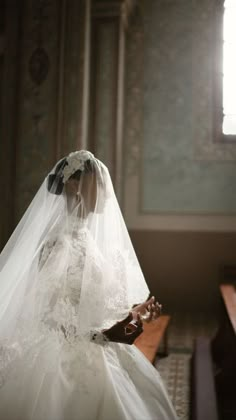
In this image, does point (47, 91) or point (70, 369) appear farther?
point (47, 91)

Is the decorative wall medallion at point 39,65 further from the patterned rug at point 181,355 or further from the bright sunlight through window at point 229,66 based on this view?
the patterned rug at point 181,355

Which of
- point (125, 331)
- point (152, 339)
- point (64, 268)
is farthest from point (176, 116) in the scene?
point (125, 331)

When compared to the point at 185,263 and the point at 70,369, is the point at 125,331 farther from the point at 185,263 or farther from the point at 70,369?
the point at 185,263

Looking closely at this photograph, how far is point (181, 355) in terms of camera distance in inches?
153

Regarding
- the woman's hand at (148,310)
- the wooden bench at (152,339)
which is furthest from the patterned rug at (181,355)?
the woman's hand at (148,310)

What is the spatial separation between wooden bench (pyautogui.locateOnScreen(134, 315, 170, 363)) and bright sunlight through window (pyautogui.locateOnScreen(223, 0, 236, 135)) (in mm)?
3217

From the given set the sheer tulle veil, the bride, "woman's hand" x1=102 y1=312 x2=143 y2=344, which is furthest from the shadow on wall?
"woman's hand" x1=102 y1=312 x2=143 y2=344

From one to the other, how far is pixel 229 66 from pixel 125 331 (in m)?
5.24

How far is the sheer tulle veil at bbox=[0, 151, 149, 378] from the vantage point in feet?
5.66

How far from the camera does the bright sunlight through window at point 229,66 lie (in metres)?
6.07

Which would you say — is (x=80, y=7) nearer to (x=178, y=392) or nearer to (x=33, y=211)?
(x=33, y=211)

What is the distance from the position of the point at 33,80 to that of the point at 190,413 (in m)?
3.74

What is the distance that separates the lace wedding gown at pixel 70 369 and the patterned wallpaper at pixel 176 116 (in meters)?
4.27

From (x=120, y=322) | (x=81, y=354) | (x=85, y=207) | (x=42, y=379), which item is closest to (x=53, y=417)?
(x=42, y=379)
